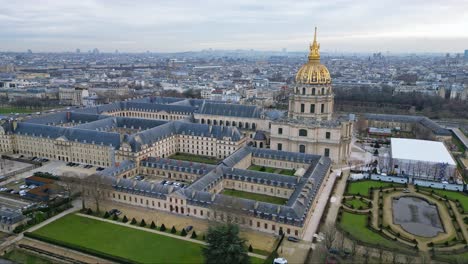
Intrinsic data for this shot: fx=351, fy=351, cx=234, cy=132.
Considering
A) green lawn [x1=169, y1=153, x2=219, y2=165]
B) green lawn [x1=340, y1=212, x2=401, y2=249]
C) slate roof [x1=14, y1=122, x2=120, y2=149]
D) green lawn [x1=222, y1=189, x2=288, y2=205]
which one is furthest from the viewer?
green lawn [x1=169, y1=153, x2=219, y2=165]

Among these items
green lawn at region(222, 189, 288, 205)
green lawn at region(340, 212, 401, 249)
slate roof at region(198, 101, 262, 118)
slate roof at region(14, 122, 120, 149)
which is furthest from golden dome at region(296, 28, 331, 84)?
slate roof at region(14, 122, 120, 149)

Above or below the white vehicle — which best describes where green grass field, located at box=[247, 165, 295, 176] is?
above

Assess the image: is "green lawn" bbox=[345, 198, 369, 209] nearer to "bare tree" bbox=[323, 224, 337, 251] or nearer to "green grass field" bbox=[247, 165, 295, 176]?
"bare tree" bbox=[323, 224, 337, 251]

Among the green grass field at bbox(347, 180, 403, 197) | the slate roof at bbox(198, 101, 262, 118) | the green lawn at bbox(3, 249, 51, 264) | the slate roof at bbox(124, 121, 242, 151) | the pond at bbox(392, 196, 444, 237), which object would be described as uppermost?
the slate roof at bbox(198, 101, 262, 118)

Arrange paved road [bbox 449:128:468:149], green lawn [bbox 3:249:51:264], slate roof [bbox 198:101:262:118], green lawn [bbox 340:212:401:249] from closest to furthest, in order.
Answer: green lawn [bbox 3:249:51:264] → green lawn [bbox 340:212:401:249] → paved road [bbox 449:128:468:149] → slate roof [bbox 198:101:262:118]

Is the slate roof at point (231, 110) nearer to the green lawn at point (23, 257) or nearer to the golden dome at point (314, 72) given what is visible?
the golden dome at point (314, 72)

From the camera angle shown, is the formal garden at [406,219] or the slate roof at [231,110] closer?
the formal garden at [406,219]

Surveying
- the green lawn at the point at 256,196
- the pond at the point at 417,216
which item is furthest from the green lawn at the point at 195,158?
the pond at the point at 417,216
